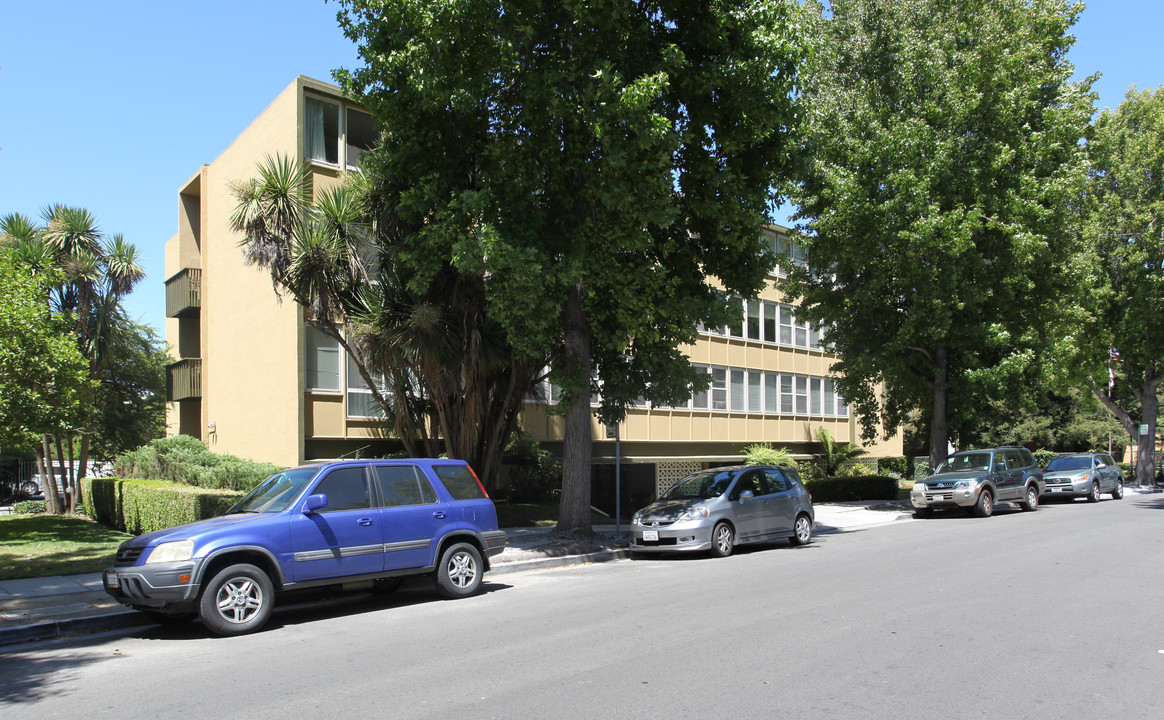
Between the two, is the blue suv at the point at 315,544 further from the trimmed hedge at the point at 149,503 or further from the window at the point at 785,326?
the window at the point at 785,326

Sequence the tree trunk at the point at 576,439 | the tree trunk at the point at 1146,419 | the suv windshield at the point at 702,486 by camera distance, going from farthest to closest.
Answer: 1. the tree trunk at the point at 1146,419
2. the tree trunk at the point at 576,439
3. the suv windshield at the point at 702,486

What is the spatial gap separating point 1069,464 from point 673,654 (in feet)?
85.1

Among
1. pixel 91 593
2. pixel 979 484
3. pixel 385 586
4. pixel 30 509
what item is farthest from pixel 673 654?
pixel 30 509

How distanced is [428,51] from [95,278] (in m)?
17.2

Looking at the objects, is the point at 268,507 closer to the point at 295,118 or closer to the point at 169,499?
the point at 169,499

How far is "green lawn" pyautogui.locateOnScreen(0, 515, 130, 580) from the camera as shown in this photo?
11.8m

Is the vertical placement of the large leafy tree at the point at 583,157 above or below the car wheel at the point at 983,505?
above

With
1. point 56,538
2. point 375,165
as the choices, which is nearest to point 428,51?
point 375,165

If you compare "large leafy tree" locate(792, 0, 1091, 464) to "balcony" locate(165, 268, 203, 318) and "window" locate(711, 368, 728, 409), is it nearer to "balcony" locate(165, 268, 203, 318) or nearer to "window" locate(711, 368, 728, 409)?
"window" locate(711, 368, 728, 409)

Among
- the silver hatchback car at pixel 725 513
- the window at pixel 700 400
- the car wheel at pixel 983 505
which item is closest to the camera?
the silver hatchback car at pixel 725 513

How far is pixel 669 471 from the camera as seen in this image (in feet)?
98.2

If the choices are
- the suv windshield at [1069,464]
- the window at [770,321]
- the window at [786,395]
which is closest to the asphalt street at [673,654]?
the suv windshield at [1069,464]

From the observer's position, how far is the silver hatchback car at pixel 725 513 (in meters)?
13.6

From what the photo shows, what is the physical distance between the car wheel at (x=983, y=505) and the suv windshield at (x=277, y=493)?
17.6 meters
